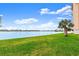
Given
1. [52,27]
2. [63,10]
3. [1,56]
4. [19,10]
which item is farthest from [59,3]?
[1,56]

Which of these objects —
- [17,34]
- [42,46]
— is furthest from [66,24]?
[17,34]

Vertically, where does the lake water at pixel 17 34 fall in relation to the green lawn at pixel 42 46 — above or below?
above

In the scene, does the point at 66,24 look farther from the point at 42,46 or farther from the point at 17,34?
the point at 17,34

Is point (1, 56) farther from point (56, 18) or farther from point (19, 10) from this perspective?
point (56, 18)

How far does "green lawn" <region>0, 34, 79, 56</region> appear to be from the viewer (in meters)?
2.38

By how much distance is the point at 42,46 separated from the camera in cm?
239

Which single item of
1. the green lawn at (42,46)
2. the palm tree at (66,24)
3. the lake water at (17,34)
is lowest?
the green lawn at (42,46)

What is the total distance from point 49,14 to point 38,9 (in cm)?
12

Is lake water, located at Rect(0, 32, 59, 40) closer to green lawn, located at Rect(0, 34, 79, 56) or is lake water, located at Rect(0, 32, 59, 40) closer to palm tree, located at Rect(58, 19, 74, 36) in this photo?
green lawn, located at Rect(0, 34, 79, 56)

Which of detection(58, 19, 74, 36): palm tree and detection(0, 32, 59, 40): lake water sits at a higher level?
detection(58, 19, 74, 36): palm tree

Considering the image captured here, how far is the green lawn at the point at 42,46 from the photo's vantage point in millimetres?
2375

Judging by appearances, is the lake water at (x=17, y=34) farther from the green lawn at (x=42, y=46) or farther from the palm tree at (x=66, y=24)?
the palm tree at (x=66, y=24)

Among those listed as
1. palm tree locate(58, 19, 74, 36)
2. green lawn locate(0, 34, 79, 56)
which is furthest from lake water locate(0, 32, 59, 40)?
palm tree locate(58, 19, 74, 36)

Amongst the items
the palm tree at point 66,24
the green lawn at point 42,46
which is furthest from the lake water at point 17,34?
the palm tree at point 66,24
